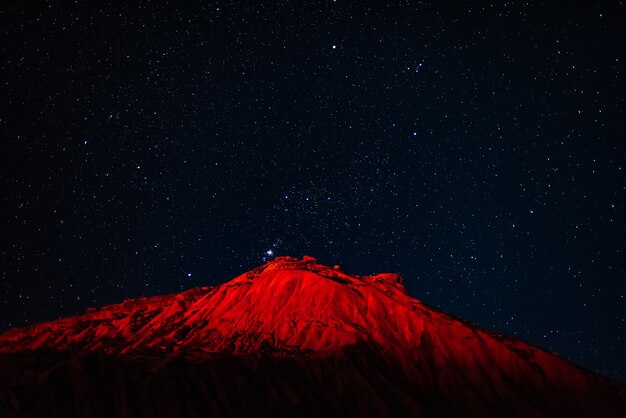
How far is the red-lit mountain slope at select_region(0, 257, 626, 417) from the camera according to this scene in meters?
34.0

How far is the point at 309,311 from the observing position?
53188mm

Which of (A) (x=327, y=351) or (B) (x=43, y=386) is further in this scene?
(A) (x=327, y=351)

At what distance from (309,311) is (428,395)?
1588 cm

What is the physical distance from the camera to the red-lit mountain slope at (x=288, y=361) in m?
34.0

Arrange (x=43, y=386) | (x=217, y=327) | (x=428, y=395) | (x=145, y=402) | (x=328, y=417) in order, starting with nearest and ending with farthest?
1. (x=43, y=386)
2. (x=145, y=402)
3. (x=328, y=417)
4. (x=428, y=395)
5. (x=217, y=327)

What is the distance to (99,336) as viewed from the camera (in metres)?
52.6

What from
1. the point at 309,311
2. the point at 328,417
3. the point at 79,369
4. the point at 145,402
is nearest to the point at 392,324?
the point at 309,311

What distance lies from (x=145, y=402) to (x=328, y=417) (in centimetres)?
1361

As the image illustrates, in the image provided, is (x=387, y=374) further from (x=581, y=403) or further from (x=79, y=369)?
(x=79, y=369)

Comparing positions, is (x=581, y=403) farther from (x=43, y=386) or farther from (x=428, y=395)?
(x=43, y=386)

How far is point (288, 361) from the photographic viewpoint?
42750 mm

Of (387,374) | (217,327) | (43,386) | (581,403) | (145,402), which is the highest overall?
(217,327)

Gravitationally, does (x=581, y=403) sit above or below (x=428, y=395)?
below

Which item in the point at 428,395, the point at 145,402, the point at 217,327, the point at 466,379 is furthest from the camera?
the point at 217,327
